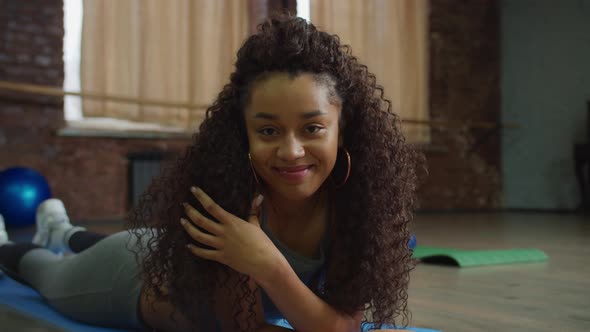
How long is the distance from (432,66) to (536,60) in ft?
3.90

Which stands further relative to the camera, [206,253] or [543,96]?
[543,96]

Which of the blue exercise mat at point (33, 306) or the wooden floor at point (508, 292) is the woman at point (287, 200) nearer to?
the blue exercise mat at point (33, 306)

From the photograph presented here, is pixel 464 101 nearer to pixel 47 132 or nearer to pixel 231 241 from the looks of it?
pixel 47 132

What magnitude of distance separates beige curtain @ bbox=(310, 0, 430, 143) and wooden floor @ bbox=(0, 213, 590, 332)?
2.62 metres

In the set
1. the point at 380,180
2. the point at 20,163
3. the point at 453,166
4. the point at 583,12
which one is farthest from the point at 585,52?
the point at 380,180

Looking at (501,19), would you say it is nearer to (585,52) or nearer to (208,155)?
(585,52)

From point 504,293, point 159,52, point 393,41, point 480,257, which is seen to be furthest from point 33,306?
point 393,41

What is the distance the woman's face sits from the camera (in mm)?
1022

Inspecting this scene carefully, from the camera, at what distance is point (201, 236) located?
104cm

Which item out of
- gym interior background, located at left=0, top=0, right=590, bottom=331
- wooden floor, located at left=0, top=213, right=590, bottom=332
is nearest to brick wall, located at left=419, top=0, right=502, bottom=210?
gym interior background, located at left=0, top=0, right=590, bottom=331

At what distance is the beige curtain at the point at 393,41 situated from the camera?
5617mm

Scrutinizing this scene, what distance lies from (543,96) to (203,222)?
6.31m

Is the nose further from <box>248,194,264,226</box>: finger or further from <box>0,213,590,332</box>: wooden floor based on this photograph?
<box>0,213,590,332</box>: wooden floor

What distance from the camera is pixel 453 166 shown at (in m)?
6.61
